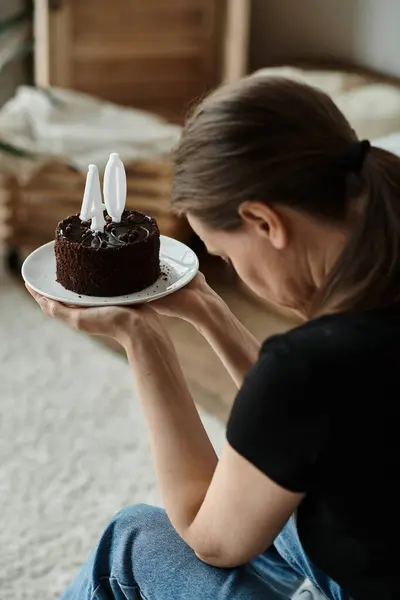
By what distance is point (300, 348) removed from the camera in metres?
0.79

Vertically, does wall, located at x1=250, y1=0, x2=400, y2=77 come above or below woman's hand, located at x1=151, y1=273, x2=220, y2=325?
above

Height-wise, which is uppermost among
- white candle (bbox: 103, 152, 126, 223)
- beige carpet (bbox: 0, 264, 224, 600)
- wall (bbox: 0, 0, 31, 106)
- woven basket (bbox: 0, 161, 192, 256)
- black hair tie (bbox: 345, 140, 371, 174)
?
black hair tie (bbox: 345, 140, 371, 174)

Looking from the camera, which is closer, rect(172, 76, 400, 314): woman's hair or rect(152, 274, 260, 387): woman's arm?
rect(172, 76, 400, 314): woman's hair

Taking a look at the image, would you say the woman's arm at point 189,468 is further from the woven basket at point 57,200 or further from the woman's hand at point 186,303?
the woven basket at point 57,200

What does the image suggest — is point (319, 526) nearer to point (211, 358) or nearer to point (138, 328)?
point (138, 328)

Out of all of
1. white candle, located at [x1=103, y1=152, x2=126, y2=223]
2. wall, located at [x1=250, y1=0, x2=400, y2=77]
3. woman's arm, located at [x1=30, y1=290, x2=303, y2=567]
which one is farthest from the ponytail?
wall, located at [x1=250, y1=0, x2=400, y2=77]

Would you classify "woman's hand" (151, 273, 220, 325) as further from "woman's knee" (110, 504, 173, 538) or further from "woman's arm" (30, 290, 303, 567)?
"woman's knee" (110, 504, 173, 538)

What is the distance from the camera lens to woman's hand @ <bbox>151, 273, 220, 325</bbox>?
1.24 metres

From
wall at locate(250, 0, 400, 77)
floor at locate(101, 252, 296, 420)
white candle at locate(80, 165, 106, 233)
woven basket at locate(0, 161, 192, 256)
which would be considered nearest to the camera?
white candle at locate(80, 165, 106, 233)

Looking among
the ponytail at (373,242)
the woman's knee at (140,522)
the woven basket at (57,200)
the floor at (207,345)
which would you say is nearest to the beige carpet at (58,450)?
the floor at (207,345)

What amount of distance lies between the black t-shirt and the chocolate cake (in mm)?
513

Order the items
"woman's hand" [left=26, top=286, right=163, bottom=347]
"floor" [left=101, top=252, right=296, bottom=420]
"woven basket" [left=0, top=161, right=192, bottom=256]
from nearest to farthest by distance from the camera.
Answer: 1. "woman's hand" [left=26, top=286, right=163, bottom=347]
2. "floor" [left=101, top=252, right=296, bottom=420]
3. "woven basket" [left=0, top=161, right=192, bottom=256]

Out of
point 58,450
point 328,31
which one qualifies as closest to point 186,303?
point 58,450

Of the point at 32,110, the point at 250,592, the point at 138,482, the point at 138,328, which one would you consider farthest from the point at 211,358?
the point at 250,592
